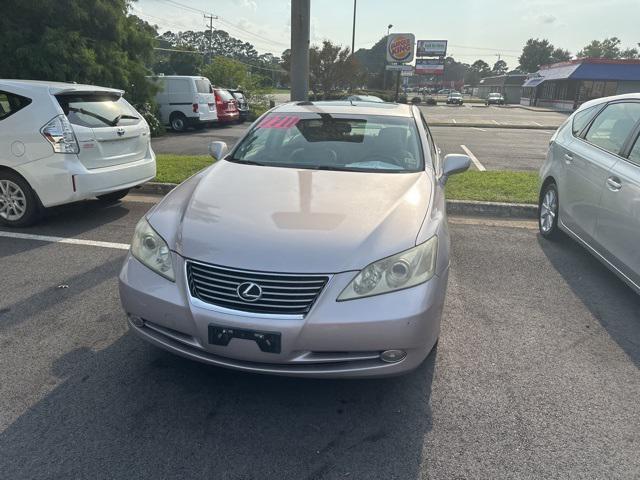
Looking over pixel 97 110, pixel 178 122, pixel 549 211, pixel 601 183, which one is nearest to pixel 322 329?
pixel 601 183

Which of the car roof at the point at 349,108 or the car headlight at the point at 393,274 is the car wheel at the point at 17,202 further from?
the car headlight at the point at 393,274

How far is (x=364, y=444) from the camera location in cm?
243

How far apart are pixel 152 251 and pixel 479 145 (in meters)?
13.6

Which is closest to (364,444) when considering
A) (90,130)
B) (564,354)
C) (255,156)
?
(564,354)

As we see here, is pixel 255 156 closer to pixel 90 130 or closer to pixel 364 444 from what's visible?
pixel 364 444

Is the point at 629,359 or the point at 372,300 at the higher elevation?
the point at 372,300

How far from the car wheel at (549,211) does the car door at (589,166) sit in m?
0.24

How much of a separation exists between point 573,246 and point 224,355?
4.59 m

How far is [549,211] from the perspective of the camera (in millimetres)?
5672

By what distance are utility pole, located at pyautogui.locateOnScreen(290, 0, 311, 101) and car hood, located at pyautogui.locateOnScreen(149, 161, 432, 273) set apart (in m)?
4.16

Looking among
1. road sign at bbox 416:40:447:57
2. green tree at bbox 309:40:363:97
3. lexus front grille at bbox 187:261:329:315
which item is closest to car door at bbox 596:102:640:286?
lexus front grille at bbox 187:261:329:315

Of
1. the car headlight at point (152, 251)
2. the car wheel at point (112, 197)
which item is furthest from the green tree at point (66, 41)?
the car headlight at point (152, 251)

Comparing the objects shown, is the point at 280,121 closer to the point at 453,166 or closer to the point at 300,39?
the point at 453,166

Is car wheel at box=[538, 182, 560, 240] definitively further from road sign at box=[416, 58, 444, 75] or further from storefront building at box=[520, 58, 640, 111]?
road sign at box=[416, 58, 444, 75]
